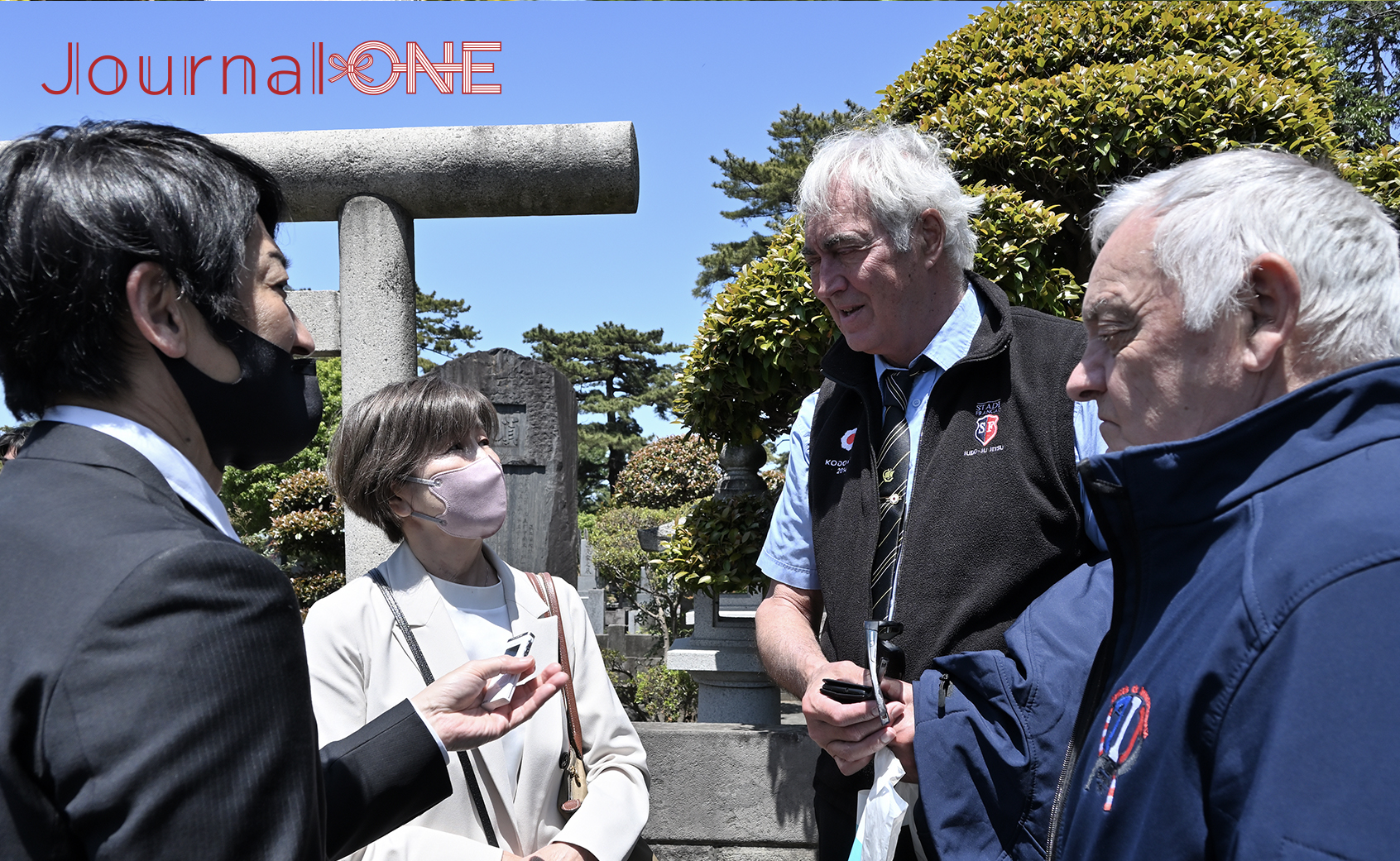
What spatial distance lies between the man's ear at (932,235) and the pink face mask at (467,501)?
1351 mm

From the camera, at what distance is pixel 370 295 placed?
4.43 m

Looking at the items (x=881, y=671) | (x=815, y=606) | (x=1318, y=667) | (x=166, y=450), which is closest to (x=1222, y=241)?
(x=1318, y=667)

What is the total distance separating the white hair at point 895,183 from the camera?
2396 millimetres

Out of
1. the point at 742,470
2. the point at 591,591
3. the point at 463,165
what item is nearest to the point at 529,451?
the point at 742,470

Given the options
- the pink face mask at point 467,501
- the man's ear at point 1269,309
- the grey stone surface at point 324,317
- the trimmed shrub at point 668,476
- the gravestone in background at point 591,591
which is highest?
the grey stone surface at point 324,317

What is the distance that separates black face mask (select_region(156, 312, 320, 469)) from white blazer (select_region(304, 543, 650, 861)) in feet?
3.19

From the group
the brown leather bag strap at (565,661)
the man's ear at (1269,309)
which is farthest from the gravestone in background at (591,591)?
the man's ear at (1269,309)

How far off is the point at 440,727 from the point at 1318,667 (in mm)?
1432

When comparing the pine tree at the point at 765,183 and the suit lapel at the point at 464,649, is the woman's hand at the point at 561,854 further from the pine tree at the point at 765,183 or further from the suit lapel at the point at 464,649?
the pine tree at the point at 765,183

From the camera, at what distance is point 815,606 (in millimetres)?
2658

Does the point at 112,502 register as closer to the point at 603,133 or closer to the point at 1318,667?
the point at 1318,667

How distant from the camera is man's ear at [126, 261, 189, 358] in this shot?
1207mm

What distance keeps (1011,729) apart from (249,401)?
1.45 metres

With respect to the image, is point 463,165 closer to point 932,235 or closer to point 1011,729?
point 932,235
